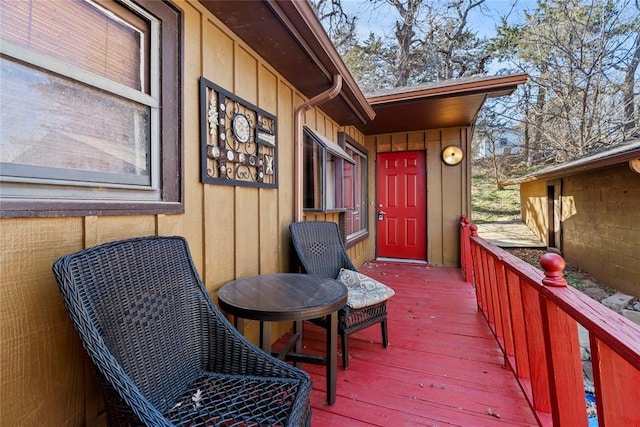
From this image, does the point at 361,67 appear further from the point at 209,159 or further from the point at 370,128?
the point at 209,159

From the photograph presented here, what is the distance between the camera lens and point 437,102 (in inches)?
146

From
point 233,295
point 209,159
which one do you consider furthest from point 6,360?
point 209,159

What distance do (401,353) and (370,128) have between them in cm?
380

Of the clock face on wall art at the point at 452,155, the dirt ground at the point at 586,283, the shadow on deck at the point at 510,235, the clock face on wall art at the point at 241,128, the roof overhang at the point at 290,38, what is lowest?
the dirt ground at the point at 586,283

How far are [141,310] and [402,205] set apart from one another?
16.2ft

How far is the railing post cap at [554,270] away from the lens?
1.12m

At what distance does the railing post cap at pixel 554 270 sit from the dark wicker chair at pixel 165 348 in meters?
1.02

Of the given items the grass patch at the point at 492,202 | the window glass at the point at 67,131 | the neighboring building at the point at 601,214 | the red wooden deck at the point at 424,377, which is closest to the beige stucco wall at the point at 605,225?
the neighboring building at the point at 601,214

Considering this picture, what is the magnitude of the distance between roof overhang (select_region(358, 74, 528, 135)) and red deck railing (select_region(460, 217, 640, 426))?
2124 mm

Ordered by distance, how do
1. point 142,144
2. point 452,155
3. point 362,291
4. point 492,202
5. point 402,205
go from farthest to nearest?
point 492,202, point 402,205, point 452,155, point 362,291, point 142,144

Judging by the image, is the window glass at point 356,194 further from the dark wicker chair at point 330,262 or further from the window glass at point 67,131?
the window glass at point 67,131

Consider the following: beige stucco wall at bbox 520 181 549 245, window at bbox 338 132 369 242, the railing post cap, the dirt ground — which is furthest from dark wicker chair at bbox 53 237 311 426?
beige stucco wall at bbox 520 181 549 245

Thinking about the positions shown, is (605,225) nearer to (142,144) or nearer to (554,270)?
(554,270)

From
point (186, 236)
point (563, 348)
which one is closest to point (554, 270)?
point (563, 348)
